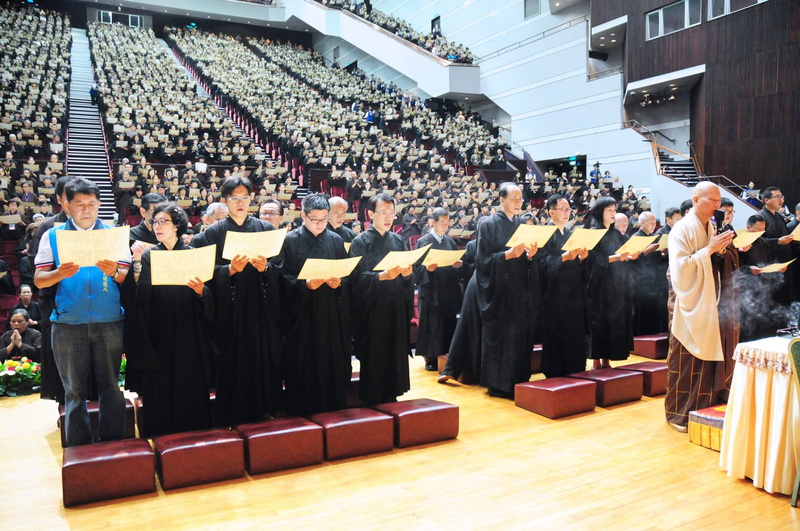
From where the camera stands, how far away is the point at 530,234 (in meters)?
4.41

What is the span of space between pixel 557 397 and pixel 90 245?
3185 millimetres

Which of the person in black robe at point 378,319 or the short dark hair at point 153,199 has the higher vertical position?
the short dark hair at point 153,199

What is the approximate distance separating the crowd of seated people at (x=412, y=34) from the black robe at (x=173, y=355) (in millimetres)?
19971

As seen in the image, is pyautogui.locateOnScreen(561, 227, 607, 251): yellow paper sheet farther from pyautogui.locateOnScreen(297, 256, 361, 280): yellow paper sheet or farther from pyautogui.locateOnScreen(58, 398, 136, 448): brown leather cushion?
pyautogui.locateOnScreen(58, 398, 136, 448): brown leather cushion

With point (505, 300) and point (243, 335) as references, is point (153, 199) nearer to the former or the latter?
point (243, 335)

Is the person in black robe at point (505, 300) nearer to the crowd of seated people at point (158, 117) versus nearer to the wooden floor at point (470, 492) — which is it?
the wooden floor at point (470, 492)

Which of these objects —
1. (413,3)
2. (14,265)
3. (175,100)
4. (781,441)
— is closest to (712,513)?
(781,441)

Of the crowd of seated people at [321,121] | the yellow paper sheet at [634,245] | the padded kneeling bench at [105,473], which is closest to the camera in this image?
the padded kneeling bench at [105,473]

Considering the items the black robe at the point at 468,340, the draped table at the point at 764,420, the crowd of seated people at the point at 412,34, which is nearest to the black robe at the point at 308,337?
the black robe at the point at 468,340

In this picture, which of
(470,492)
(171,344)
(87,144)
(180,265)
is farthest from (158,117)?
(470,492)

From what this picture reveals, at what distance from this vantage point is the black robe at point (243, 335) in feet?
12.4

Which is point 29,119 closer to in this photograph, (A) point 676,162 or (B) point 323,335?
(B) point 323,335

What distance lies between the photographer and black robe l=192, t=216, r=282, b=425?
12.4 feet

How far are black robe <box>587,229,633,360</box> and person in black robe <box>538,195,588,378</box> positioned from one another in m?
0.30
